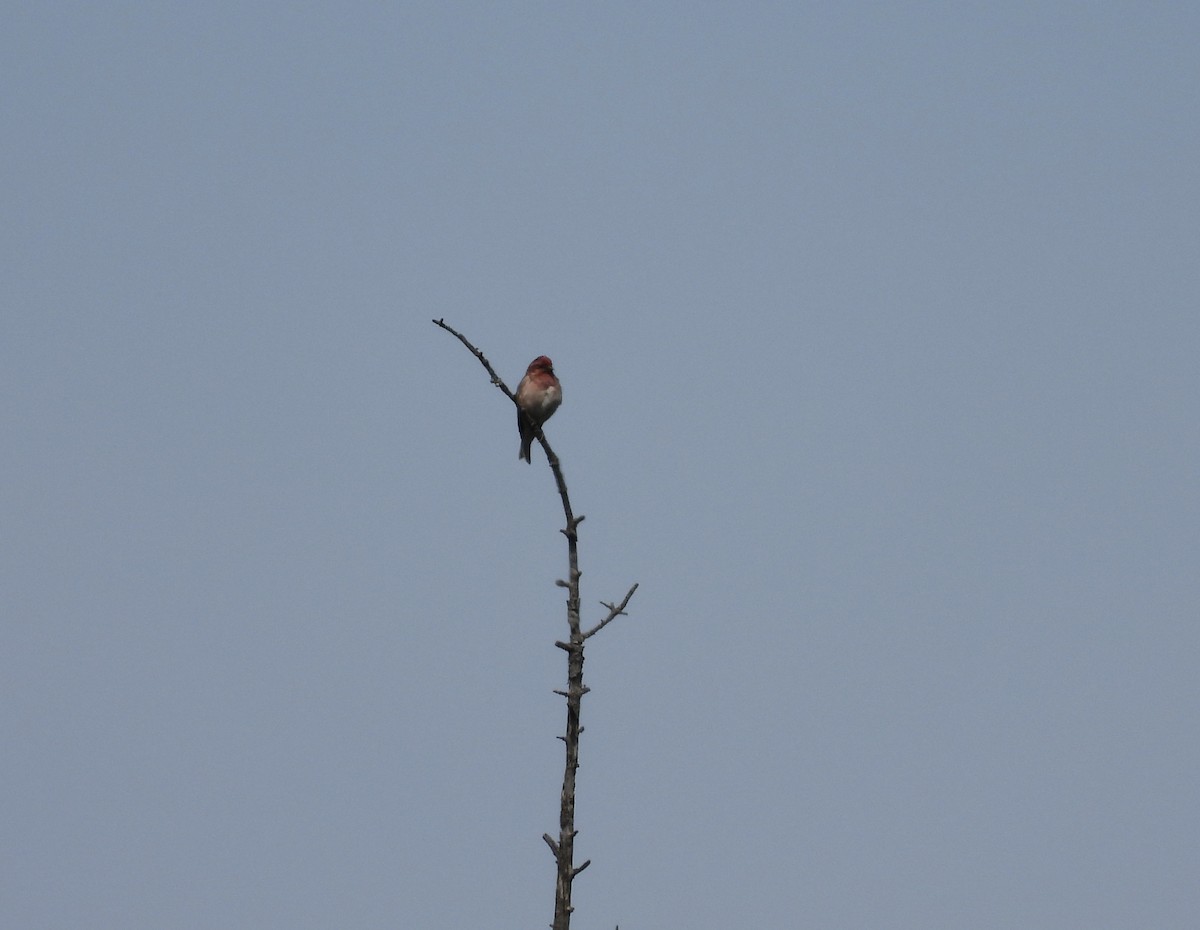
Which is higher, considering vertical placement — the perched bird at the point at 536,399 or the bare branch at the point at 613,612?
the perched bird at the point at 536,399

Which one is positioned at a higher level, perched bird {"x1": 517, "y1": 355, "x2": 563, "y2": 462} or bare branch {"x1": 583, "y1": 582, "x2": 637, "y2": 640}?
perched bird {"x1": 517, "y1": 355, "x2": 563, "y2": 462}

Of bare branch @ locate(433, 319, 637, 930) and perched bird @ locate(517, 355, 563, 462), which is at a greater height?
perched bird @ locate(517, 355, 563, 462)

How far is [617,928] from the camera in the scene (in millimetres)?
14555

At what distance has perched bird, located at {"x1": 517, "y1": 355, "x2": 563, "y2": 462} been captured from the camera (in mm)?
21922

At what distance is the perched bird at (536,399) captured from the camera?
863 inches

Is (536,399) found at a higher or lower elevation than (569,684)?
higher

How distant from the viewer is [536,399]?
2192 centimetres

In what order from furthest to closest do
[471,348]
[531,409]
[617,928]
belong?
1. [531,409]
2. [471,348]
3. [617,928]

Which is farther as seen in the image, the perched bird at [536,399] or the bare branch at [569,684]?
the perched bird at [536,399]

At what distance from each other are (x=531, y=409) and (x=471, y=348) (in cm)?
650

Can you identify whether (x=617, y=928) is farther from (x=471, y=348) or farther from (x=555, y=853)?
(x=471, y=348)

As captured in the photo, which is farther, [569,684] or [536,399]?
[536,399]

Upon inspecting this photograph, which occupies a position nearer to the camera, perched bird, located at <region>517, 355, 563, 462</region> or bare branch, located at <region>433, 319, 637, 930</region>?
bare branch, located at <region>433, 319, 637, 930</region>

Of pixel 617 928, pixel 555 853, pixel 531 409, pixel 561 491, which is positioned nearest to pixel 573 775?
pixel 555 853
